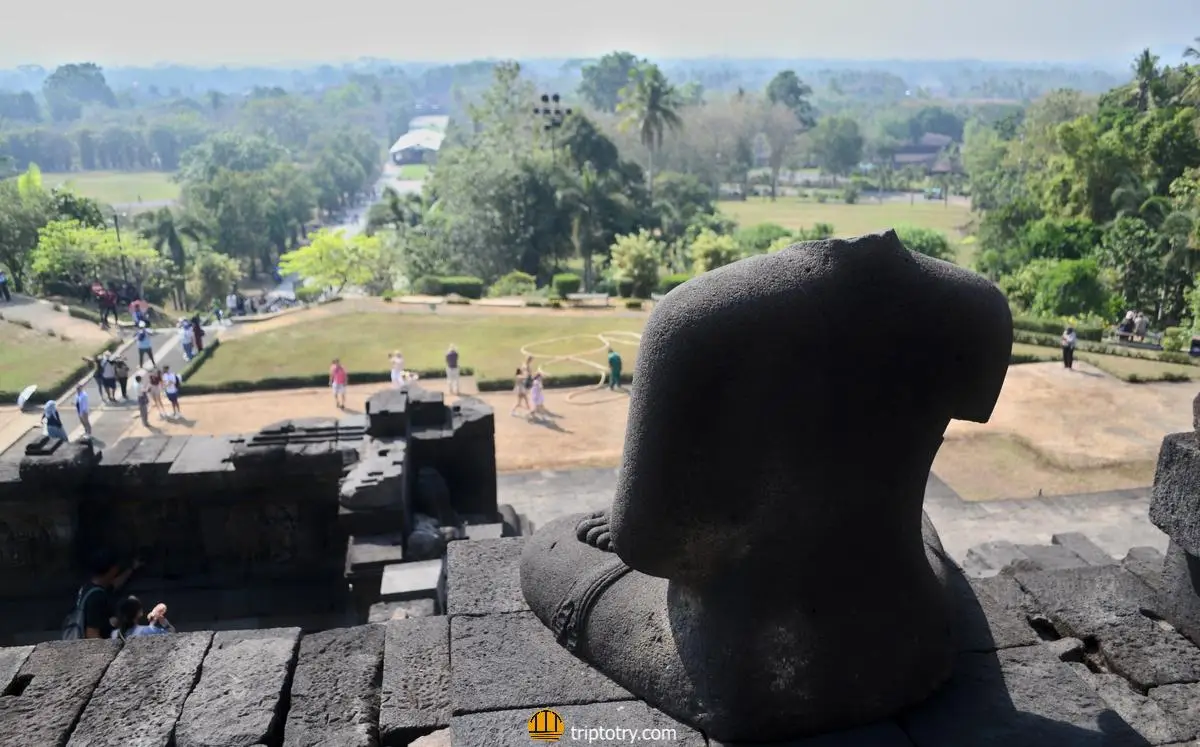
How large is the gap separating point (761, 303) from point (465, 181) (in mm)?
38207

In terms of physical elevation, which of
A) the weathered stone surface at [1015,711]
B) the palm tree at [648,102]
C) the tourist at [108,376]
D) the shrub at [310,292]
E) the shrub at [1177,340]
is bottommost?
the shrub at [310,292]

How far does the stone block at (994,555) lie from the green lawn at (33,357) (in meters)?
16.6

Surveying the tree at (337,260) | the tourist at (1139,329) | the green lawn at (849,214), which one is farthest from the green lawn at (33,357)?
the green lawn at (849,214)

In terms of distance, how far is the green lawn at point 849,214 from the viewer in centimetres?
6364

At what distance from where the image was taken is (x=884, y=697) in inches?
138

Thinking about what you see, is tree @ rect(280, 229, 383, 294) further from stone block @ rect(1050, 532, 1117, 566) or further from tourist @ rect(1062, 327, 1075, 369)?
stone block @ rect(1050, 532, 1117, 566)

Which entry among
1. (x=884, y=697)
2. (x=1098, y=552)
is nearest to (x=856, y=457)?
(x=884, y=697)

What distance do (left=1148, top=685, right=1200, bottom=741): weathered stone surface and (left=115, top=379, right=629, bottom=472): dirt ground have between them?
1029cm

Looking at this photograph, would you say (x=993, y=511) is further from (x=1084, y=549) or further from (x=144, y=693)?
(x=144, y=693)

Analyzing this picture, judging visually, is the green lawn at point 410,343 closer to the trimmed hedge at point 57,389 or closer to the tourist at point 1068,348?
the trimmed hedge at point 57,389

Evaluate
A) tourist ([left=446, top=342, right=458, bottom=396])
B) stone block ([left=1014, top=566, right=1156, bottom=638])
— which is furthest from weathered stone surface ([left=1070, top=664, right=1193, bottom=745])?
tourist ([left=446, top=342, right=458, bottom=396])

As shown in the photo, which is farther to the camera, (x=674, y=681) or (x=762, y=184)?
(x=762, y=184)

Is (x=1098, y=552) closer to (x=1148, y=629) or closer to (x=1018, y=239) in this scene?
(x=1148, y=629)

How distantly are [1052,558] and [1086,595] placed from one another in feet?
8.49
